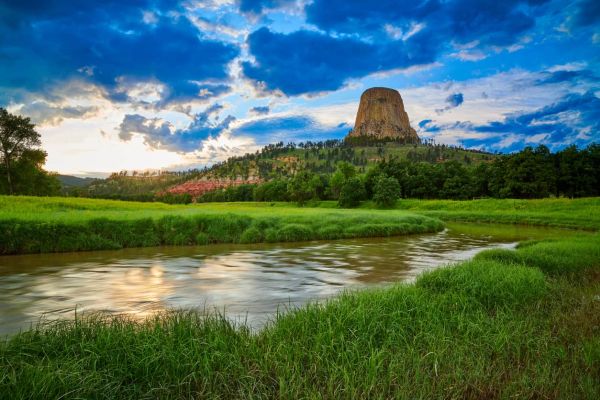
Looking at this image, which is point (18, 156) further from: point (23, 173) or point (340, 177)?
point (340, 177)

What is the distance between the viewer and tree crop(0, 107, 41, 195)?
52219 mm

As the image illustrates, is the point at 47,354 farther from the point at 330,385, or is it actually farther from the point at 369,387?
the point at 369,387

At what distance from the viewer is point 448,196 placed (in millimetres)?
91625

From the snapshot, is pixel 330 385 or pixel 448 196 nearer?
pixel 330 385

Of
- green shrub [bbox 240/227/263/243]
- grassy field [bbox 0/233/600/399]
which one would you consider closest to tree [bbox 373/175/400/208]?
green shrub [bbox 240/227/263/243]

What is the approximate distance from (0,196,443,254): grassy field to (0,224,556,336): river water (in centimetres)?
108

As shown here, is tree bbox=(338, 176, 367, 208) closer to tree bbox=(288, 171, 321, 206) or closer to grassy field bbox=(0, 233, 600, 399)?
tree bbox=(288, 171, 321, 206)

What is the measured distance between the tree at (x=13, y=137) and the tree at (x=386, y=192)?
6259 centimetres

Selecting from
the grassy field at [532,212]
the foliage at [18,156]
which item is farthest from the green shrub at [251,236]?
the foliage at [18,156]

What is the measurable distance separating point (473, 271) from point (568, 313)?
345cm

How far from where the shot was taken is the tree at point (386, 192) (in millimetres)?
81000

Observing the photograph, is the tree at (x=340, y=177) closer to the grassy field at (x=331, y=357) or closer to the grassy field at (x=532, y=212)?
the grassy field at (x=532, y=212)

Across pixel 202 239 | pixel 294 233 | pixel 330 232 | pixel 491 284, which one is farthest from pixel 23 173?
pixel 491 284

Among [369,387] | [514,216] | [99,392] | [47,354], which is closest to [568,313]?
[369,387]
